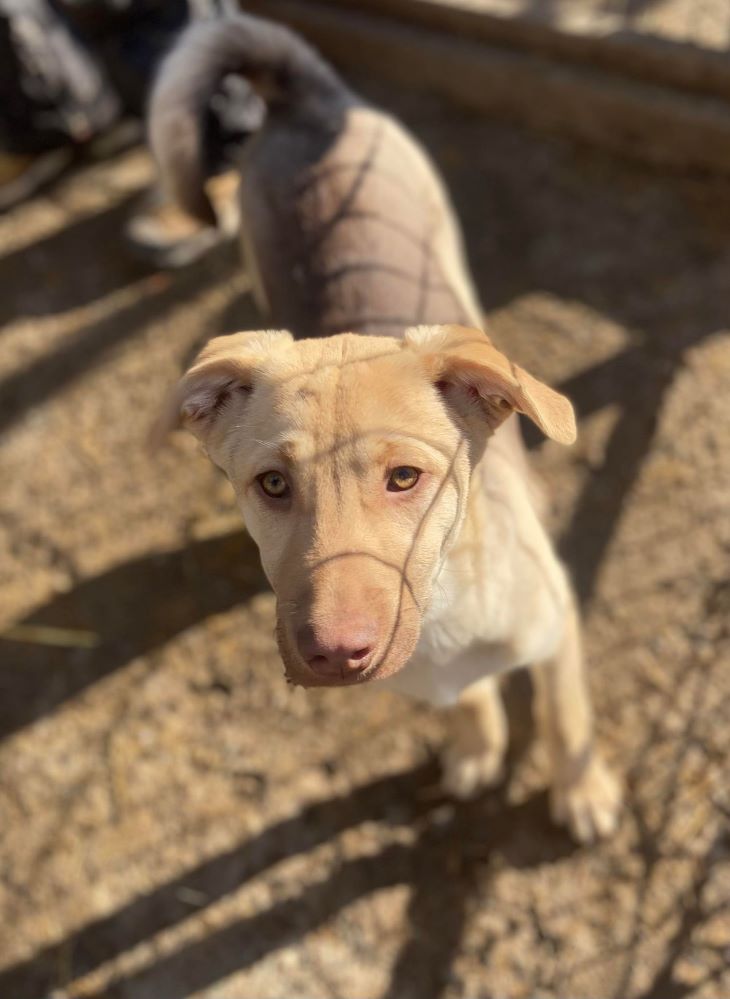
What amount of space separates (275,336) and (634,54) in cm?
303

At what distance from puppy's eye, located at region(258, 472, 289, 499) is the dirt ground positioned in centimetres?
160

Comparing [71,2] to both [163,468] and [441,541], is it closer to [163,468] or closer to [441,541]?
[163,468]

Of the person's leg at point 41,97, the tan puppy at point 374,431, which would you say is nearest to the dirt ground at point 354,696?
the tan puppy at point 374,431

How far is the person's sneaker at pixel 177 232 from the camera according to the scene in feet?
14.9

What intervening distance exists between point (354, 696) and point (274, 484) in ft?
5.34

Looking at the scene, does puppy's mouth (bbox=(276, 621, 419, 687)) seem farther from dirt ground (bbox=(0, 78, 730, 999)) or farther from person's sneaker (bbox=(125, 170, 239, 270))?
person's sneaker (bbox=(125, 170, 239, 270))

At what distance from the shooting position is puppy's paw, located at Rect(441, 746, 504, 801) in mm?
3186

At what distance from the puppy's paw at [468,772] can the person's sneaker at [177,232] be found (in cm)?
283

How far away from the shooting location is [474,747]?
10.4 feet

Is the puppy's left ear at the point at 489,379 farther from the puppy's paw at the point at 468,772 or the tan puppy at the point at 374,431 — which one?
the puppy's paw at the point at 468,772

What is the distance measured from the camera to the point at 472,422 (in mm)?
2160

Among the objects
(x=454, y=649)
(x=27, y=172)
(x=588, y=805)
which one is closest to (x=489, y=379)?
(x=454, y=649)

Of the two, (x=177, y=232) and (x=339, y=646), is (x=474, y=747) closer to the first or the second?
(x=339, y=646)

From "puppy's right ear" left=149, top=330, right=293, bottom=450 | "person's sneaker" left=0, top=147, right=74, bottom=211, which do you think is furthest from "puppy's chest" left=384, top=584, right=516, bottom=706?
"person's sneaker" left=0, top=147, right=74, bottom=211
